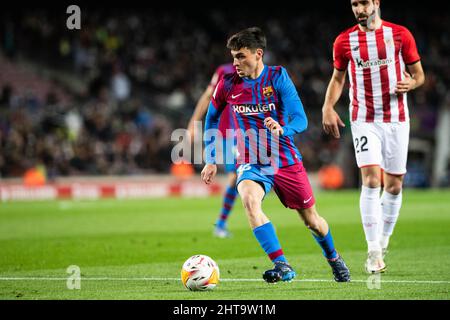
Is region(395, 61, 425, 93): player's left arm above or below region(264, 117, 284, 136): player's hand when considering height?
above

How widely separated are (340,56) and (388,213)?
5.86 feet

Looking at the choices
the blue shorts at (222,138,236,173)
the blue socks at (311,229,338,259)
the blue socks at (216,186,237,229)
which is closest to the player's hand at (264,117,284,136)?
the blue socks at (311,229,338,259)

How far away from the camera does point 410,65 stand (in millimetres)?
8523

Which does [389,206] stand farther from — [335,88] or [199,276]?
[199,276]

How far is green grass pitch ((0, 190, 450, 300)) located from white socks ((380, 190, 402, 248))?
1.15 feet

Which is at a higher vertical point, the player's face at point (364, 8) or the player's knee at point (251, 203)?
the player's face at point (364, 8)

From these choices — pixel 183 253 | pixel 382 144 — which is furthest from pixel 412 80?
pixel 183 253

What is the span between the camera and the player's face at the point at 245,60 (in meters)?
7.56

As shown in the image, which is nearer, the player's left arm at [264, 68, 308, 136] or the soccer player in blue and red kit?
the player's left arm at [264, 68, 308, 136]

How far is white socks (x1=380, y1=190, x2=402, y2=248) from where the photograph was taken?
29.6ft

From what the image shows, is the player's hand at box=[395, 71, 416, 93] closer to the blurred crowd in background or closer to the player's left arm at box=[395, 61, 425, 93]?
the player's left arm at box=[395, 61, 425, 93]

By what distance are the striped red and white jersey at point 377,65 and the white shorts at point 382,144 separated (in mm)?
76

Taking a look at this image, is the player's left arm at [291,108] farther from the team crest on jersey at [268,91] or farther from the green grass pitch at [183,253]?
the green grass pitch at [183,253]

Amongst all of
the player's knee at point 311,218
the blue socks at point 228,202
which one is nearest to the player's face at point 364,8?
the player's knee at point 311,218
